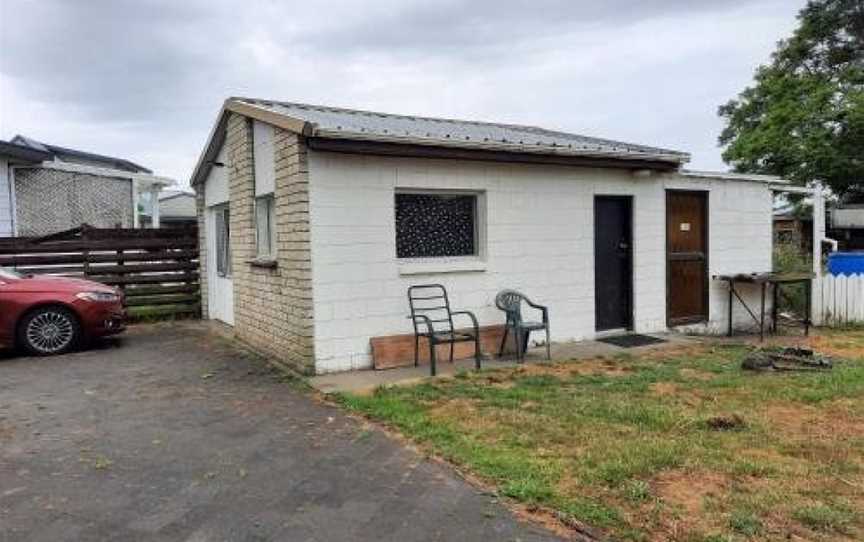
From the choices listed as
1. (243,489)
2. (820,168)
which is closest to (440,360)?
(243,489)

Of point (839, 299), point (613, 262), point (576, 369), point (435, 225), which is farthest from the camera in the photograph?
point (839, 299)

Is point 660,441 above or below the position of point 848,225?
below

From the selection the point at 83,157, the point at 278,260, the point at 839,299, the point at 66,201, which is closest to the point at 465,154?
the point at 278,260

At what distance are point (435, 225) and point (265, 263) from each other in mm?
2113

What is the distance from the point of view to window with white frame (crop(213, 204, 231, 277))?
434 inches

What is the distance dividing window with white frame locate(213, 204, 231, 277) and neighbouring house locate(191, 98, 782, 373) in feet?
0.25

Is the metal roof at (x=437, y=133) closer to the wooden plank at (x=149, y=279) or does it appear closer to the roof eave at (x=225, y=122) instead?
the roof eave at (x=225, y=122)

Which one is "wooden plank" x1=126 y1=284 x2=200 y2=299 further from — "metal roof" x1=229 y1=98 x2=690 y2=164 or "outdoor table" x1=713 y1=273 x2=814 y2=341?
"outdoor table" x1=713 y1=273 x2=814 y2=341

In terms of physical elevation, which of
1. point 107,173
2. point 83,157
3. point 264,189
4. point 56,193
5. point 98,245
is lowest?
point 98,245

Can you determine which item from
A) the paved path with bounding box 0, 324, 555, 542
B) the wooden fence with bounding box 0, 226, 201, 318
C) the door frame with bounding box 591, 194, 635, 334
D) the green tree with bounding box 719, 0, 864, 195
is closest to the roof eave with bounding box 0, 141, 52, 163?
the wooden fence with bounding box 0, 226, 201, 318

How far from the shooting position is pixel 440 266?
786cm

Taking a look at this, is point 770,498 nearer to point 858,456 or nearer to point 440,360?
point 858,456

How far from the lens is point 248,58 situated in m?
11.5

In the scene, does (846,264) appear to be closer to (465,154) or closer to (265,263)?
(465,154)
